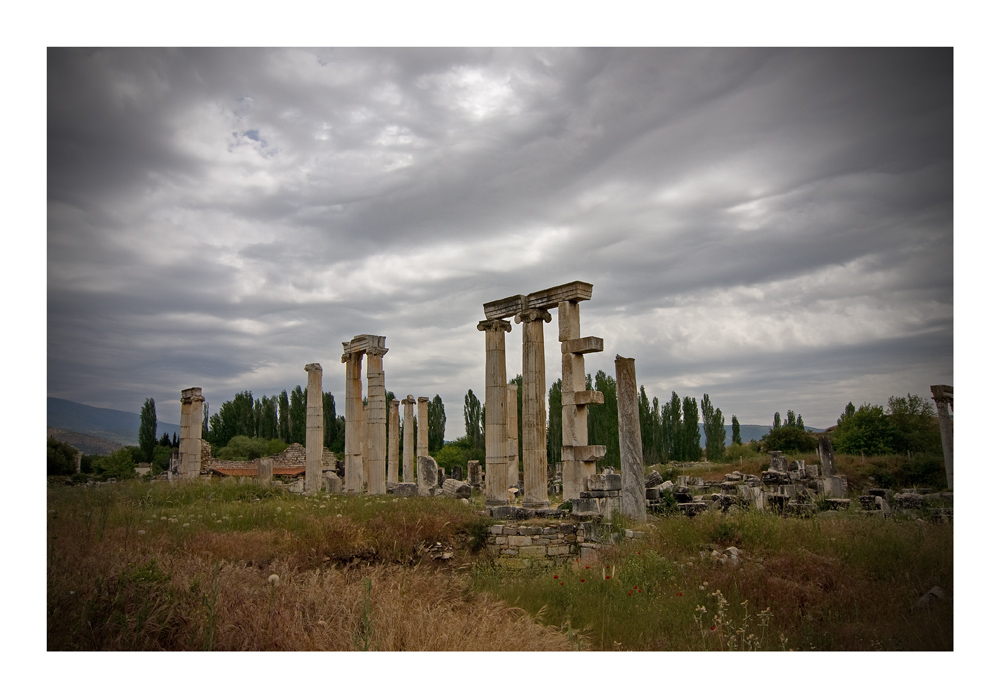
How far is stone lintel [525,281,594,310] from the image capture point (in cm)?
1484

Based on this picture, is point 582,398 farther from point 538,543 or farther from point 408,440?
point 408,440

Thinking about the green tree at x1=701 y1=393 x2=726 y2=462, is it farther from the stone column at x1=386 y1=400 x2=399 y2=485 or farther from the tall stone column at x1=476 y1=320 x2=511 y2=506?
the tall stone column at x1=476 y1=320 x2=511 y2=506

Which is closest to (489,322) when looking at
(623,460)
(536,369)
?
(536,369)

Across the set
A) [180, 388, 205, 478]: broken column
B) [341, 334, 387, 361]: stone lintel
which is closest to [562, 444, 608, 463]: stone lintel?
[341, 334, 387, 361]: stone lintel

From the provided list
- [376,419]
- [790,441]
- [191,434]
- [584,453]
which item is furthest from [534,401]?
[790,441]

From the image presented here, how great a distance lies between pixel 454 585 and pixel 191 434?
19784 mm

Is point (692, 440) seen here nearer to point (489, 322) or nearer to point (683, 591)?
point (489, 322)

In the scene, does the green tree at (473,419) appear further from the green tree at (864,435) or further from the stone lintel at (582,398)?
the stone lintel at (582,398)

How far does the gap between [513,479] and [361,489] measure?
8223mm

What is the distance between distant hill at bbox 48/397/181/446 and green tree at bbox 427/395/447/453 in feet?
154

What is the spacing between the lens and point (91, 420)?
7762mm

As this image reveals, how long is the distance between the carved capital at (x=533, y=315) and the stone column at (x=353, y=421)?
8.70 meters

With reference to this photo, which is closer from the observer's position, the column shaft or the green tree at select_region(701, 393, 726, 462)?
the column shaft

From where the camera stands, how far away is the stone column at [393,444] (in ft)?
103
